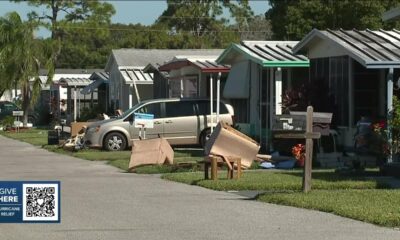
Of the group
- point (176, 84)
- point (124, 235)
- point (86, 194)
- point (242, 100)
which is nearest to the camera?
point (124, 235)

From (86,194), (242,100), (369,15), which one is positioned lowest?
(86,194)

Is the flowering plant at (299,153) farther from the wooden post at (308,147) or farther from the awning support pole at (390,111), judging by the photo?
the wooden post at (308,147)

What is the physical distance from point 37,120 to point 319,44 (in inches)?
1419

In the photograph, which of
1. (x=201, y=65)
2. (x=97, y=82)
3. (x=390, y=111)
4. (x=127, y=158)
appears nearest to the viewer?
(x=390, y=111)

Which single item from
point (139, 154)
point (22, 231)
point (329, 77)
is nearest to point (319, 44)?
point (329, 77)

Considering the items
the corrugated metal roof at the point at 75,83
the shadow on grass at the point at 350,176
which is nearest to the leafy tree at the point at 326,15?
the corrugated metal roof at the point at 75,83

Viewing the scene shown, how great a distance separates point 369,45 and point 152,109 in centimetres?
952

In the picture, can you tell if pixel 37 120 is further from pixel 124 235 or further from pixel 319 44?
pixel 124 235

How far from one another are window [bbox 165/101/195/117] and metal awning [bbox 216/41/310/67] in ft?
6.46

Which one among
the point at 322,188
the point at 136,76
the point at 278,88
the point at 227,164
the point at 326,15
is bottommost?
the point at 322,188

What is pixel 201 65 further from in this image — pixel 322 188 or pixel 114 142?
pixel 322 188

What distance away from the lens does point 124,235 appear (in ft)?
33.2

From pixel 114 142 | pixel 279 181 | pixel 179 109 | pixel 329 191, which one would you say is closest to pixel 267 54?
pixel 179 109

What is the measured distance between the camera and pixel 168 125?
87.9 feet
